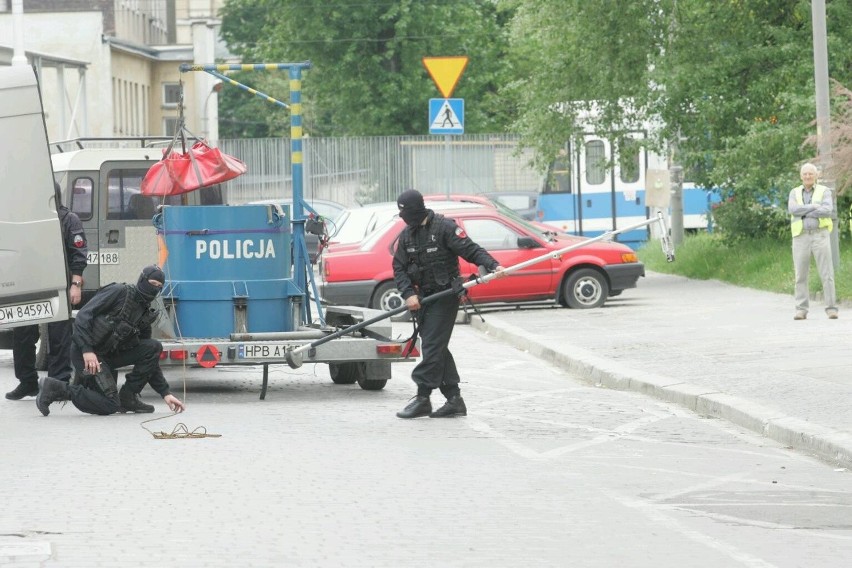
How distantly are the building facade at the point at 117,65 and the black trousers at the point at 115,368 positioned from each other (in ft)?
133

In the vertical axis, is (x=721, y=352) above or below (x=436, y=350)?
below

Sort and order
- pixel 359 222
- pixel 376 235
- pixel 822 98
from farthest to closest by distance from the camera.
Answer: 1. pixel 359 222
2. pixel 376 235
3. pixel 822 98

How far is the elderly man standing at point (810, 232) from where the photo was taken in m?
19.5

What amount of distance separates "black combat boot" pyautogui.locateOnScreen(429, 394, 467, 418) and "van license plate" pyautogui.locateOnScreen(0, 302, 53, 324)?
10.4ft

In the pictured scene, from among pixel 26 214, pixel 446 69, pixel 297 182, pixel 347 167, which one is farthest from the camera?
pixel 347 167

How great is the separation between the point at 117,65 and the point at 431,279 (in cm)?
5834

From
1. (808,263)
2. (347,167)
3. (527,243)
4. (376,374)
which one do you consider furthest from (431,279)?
(347,167)

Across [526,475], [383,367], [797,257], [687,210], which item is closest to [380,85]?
[687,210]

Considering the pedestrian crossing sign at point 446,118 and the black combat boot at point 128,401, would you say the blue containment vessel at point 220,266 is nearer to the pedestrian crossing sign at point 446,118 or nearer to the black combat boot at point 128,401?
the black combat boot at point 128,401

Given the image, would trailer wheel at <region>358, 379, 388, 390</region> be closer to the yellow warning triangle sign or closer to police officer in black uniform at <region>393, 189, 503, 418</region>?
police officer in black uniform at <region>393, 189, 503, 418</region>

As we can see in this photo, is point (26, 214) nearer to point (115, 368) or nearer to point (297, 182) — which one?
point (115, 368)

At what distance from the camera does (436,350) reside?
1272cm

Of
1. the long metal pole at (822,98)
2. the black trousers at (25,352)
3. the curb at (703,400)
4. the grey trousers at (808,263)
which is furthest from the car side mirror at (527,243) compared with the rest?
the black trousers at (25,352)

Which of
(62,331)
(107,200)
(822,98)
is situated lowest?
(62,331)
